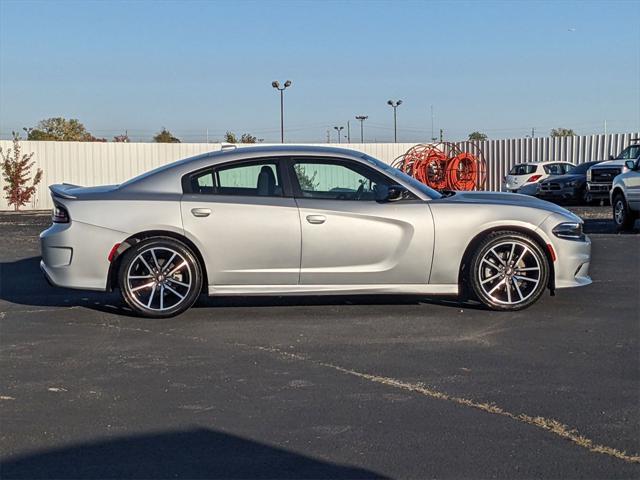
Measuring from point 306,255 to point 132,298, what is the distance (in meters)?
1.61

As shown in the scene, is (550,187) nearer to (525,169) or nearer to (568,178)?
(568,178)

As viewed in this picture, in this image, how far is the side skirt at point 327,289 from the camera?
7867 millimetres

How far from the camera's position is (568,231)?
319 inches

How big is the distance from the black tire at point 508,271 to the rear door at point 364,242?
469 mm

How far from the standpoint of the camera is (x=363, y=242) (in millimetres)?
7812

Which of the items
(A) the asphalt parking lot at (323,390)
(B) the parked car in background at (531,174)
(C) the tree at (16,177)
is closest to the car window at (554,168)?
(B) the parked car in background at (531,174)

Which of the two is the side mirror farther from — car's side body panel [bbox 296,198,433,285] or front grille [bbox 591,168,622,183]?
front grille [bbox 591,168,622,183]

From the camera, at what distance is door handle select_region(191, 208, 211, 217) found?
7820mm

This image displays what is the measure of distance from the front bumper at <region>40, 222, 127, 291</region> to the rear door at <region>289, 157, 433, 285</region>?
1698mm

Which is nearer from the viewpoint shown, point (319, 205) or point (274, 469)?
point (274, 469)

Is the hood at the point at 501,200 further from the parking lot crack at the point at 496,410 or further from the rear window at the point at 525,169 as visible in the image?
the rear window at the point at 525,169

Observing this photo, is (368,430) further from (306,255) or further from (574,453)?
(306,255)

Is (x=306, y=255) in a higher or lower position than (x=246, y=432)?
higher

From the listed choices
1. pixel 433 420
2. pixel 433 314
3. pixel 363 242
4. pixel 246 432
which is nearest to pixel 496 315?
pixel 433 314
